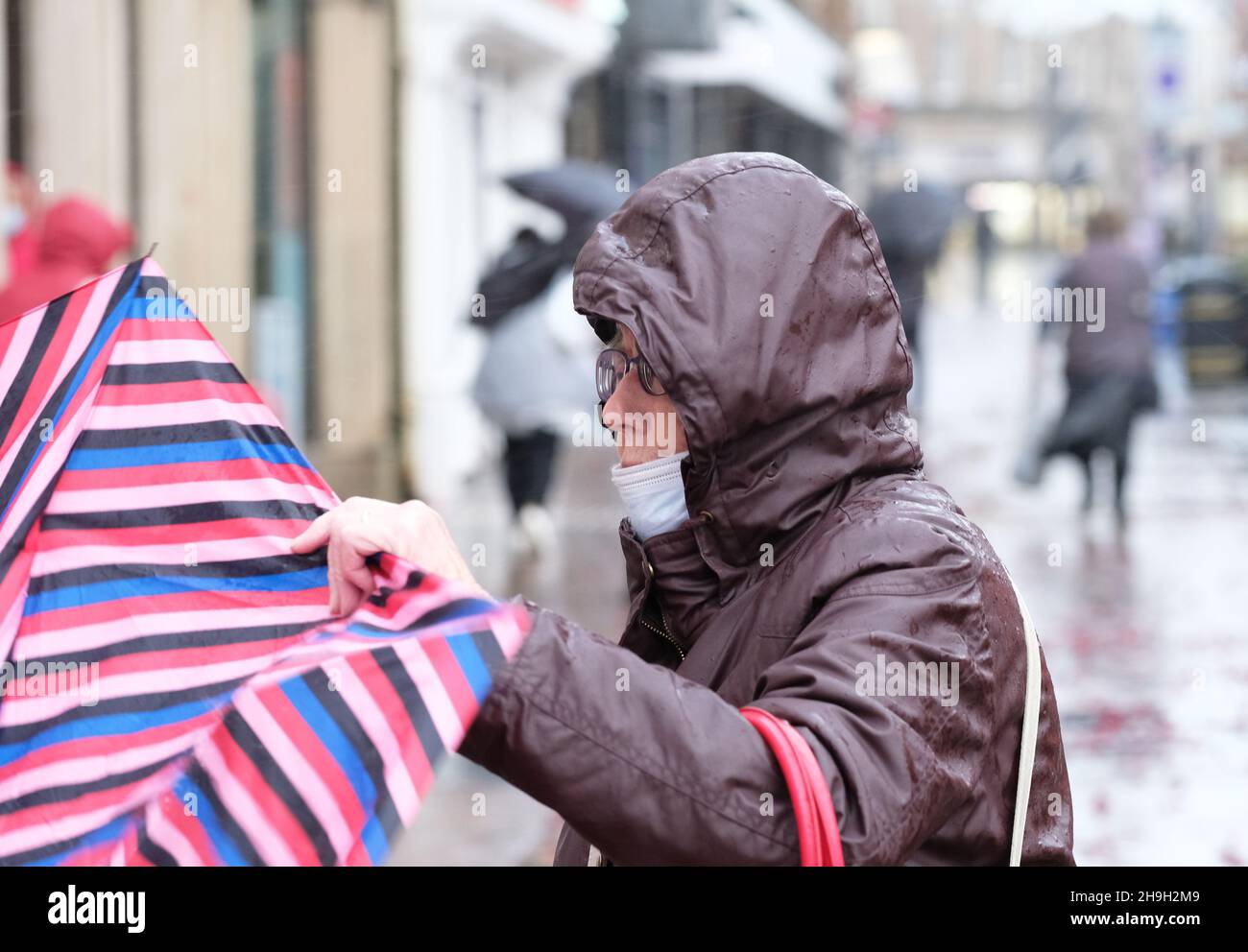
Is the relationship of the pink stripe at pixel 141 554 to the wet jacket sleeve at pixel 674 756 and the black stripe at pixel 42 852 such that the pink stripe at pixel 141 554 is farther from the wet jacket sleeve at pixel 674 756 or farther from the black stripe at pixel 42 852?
the wet jacket sleeve at pixel 674 756

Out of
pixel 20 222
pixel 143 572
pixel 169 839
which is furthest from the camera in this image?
pixel 20 222

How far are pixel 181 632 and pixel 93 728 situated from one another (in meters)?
0.14

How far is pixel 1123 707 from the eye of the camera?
7.60 metres

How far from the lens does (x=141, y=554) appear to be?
6.54 feet

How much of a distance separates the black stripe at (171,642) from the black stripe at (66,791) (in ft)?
0.52

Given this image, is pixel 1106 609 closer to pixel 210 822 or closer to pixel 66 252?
pixel 66 252

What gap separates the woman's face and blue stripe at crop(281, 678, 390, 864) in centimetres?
53

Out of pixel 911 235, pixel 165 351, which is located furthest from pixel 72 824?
pixel 911 235

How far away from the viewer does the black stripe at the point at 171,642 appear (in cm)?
193

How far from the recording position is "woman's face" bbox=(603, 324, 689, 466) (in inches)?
75.8

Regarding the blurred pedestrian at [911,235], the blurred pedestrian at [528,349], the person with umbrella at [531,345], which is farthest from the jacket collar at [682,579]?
the blurred pedestrian at [911,235]

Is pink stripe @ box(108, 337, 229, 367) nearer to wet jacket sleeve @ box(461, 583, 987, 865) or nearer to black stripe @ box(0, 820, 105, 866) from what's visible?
black stripe @ box(0, 820, 105, 866)

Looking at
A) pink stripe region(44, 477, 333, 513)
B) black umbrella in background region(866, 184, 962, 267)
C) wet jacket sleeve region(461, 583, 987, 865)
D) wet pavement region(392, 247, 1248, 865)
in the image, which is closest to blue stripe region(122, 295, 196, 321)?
pink stripe region(44, 477, 333, 513)
